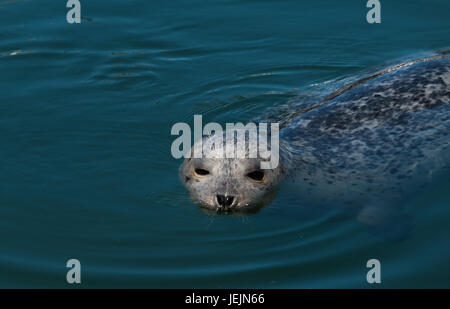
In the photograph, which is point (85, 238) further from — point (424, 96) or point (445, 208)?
point (424, 96)

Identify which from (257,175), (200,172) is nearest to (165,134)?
(200,172)

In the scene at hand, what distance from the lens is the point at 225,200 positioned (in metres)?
7.39

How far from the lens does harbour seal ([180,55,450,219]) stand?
7.59m

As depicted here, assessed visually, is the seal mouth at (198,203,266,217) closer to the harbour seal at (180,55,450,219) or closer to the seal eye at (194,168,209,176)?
the harbour seal at (180,55,450,219)

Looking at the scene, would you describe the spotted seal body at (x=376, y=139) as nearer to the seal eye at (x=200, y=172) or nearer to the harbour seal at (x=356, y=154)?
the harbour seal at (x=356, y=154)

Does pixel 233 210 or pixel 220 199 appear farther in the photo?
pixel 233 210

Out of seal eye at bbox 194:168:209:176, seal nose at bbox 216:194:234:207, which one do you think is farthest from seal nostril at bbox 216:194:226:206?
seal eye at bbox 194:168:209:176

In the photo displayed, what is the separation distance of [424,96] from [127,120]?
12.3 feet

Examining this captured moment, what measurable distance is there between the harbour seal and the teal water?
20 cm

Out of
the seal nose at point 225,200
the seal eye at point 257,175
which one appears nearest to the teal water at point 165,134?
the seal nose at point 225,200

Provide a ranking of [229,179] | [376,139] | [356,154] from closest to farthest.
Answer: [229,179]
[356,154]
[376,139]

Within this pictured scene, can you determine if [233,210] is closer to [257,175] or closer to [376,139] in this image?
[257,175]

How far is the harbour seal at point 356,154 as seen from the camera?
7.59 meters

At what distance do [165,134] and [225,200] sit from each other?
2.22 m
